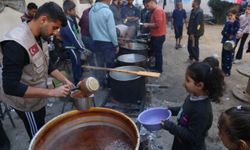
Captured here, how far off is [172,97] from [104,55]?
6.09ft

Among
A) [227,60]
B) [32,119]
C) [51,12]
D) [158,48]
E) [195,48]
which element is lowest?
[227,60]

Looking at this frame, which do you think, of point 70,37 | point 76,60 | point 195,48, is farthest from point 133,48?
point 195,48

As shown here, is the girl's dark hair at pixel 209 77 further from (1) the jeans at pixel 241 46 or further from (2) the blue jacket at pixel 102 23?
(1) the jeans at pixel 241 46

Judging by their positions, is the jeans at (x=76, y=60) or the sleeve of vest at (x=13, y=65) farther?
the jeans at (x=76, y=60)

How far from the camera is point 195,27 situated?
661cm

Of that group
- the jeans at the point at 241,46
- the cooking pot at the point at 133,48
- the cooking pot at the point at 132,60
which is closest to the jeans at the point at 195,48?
the jeans at the point at 241,46

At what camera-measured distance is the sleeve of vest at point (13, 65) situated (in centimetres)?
182

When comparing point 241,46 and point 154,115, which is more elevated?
point 154,115

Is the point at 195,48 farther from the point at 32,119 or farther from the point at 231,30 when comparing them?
the point at 32,119

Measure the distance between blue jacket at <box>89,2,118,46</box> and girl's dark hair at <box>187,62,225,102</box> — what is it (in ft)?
9.70

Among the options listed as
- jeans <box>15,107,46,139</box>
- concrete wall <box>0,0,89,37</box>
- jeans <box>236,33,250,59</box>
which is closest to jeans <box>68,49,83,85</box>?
concrete wall <box>0,0,89,37</box>

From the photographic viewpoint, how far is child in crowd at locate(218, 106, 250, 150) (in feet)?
4.01

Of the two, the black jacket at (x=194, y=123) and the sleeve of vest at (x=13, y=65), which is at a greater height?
the sleeve of vest at (x=13, y=65)

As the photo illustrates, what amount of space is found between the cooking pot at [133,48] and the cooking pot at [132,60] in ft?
0.57
